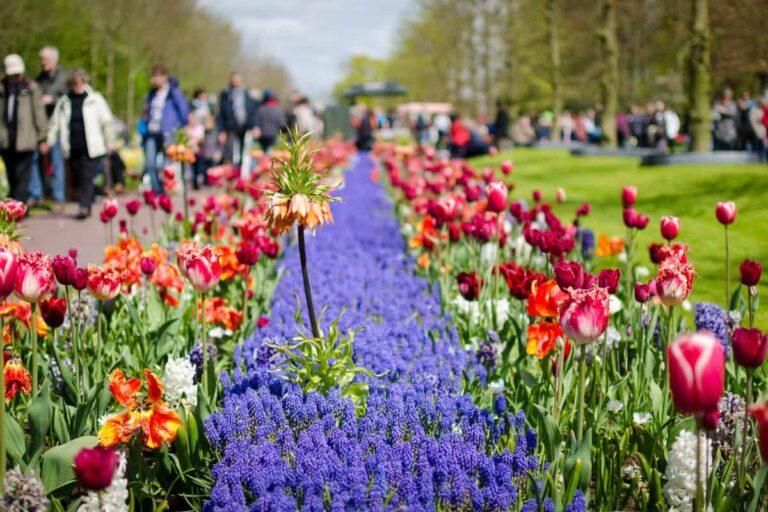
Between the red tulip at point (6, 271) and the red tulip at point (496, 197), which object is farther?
the red tulip at point (496, 197)

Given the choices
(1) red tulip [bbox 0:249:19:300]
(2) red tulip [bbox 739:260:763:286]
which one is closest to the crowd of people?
(2) red tulip [bbox 739:260:763:286]

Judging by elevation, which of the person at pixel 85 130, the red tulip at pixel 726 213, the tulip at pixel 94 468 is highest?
the person at pixel 85 130

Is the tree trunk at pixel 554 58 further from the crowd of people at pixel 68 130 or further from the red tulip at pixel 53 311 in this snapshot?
the red tulip at pixel 53 311

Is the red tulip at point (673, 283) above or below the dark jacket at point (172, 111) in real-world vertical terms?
below

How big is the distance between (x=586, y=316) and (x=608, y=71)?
2250 centimetres

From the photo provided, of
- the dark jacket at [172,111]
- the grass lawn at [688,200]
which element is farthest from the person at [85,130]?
the grass lawn at [688,200]

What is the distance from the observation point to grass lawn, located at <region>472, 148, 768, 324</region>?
7.78 m

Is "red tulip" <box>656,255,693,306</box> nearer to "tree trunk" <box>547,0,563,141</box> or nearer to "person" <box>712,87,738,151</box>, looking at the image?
"person" <box>712,87,738,151</box>

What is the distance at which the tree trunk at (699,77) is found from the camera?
17.1m

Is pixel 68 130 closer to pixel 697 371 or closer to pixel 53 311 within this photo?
pixel 53 311

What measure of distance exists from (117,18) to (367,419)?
2413cm

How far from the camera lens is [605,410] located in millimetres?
3234

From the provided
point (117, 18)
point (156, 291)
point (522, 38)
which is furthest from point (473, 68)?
point (156, 291)

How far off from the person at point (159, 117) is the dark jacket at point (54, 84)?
1074mm
